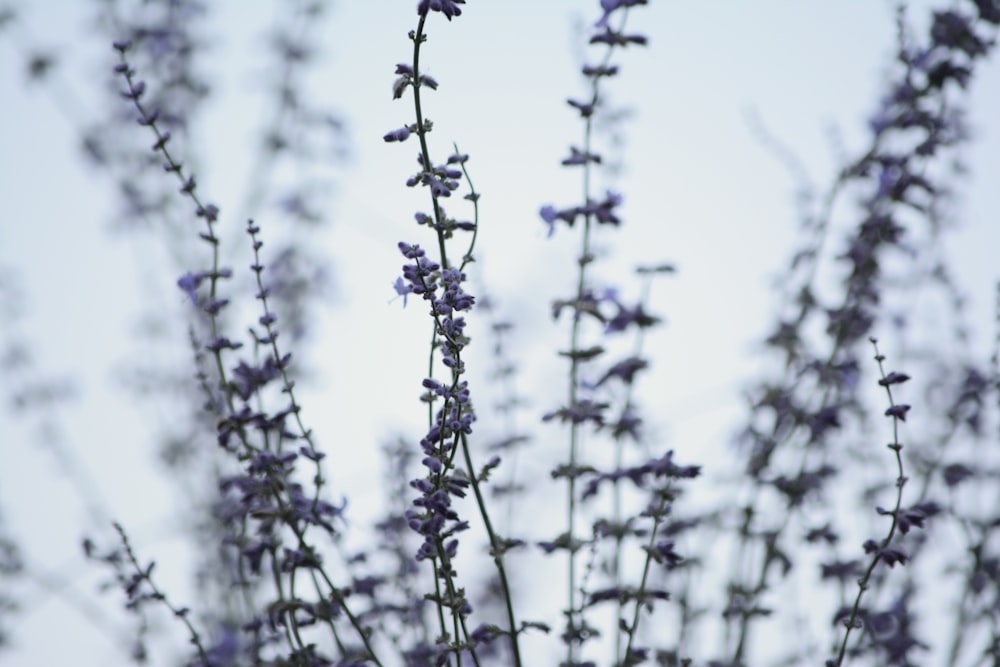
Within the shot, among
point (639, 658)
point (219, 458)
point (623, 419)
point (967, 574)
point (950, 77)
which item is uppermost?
point (950, 77)

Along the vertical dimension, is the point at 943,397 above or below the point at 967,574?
above

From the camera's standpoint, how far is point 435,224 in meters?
1.75

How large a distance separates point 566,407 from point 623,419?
0.14m

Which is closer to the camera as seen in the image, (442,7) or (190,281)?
(442,7)

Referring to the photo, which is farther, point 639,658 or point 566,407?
point 566,407

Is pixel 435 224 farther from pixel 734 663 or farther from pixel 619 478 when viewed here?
pixel 734 663

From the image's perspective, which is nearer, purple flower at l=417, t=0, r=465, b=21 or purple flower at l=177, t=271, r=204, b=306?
purple flower at l=417, t=0, r=465, b=21

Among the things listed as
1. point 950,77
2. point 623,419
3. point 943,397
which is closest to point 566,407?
point 623,419

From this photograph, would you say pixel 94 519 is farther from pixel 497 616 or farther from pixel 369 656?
pixel 369 656

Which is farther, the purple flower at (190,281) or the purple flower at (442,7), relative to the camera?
the purple flower at (190,281)

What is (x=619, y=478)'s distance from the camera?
2186mm

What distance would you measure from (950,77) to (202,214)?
202 centimetres

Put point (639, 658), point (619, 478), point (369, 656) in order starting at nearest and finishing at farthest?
point (369, 656) < point (639, 658) < point (619, 478)

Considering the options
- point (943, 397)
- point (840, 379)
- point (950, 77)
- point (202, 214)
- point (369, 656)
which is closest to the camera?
point (369, 656)
